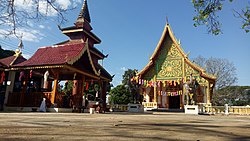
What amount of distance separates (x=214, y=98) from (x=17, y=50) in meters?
27.0

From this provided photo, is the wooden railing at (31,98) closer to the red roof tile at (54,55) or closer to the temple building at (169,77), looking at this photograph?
the red roof tile at (54,55)

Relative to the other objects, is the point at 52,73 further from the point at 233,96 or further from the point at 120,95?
the point at 233,96

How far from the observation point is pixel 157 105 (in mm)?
20375

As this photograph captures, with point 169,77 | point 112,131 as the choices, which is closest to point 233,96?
point 169,77

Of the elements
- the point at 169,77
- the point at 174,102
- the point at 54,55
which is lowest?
the point at 174,102

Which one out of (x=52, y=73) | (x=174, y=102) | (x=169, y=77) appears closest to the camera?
(x=52, y=73)

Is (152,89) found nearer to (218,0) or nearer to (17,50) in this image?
(17,50)

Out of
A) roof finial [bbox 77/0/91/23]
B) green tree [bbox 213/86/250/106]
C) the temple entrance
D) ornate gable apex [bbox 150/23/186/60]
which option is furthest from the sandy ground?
green tree [bbox 213/86/250/106]

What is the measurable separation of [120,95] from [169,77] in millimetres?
9602

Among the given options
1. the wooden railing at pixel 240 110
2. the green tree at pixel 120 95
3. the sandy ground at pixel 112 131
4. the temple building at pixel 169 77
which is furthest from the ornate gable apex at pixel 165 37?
the sandy ground at pixel 112 131

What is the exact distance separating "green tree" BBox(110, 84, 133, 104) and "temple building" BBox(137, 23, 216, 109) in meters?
6.63

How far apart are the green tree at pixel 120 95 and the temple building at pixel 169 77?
663 centimetres

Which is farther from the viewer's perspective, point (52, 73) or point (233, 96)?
point (233, 96)

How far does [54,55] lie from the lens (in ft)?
39.3
